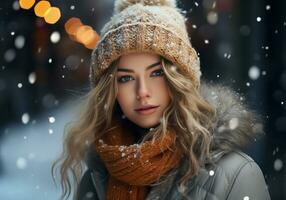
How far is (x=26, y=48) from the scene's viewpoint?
9.38 m

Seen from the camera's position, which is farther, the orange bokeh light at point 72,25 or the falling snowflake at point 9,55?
the falling snowflake at point 9,55

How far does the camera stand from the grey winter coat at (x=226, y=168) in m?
2.82

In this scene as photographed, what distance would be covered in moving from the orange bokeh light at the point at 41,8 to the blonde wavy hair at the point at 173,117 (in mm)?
5736

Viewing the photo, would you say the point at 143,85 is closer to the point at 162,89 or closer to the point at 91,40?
the point at 162,89

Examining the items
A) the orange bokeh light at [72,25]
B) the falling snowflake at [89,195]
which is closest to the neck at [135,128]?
the falling snowflake at [89,195]

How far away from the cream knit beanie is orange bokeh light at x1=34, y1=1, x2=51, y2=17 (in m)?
5.78

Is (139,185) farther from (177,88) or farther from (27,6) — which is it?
(27,6)

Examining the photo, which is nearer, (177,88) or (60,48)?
(177,88)

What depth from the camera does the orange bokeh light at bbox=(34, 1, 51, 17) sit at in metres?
8.80

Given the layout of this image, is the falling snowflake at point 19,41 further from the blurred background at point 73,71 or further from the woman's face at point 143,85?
the woman's face at point 143,85

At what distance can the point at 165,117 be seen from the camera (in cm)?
302

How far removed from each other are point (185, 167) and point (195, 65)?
503 mm

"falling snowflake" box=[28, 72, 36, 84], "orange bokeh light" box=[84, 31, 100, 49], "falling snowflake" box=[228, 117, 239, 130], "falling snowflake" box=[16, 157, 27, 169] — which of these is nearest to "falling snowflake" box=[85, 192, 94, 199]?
"falling snowflake" box=[228, 117, 239, 130]

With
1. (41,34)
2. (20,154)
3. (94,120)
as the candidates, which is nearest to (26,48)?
(41,34)
